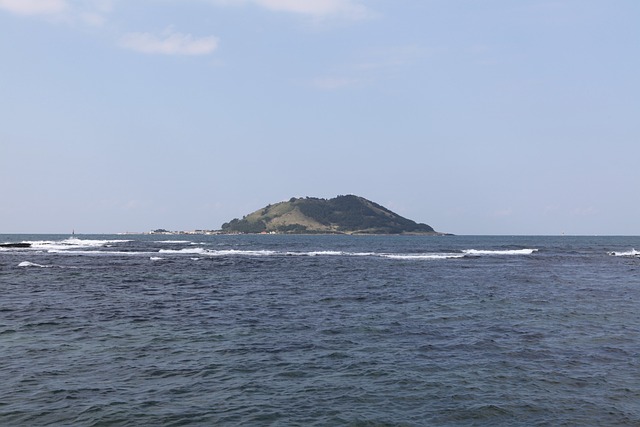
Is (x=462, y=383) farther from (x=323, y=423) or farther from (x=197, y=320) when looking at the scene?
(x=197, y=320)

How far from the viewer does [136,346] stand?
22594 mm

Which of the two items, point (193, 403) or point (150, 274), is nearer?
point (193, 403)

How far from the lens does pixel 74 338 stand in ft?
78.7

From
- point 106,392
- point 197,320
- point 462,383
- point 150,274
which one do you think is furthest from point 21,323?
point 150,274

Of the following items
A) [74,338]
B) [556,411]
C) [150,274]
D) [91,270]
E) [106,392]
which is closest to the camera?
[556,411]

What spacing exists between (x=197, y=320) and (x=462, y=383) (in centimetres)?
1577

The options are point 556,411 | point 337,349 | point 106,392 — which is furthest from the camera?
point 337,349

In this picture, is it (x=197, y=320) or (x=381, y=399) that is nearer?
(x=381, y=399)

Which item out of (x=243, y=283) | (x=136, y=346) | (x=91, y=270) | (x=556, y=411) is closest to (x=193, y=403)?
(x=136, y=346)

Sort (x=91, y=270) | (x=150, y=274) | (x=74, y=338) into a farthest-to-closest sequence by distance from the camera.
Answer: (x=91, y=270)
(x=150, y=274)
(x=74, y=338)

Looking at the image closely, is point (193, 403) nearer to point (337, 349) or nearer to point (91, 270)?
point (337, 349)

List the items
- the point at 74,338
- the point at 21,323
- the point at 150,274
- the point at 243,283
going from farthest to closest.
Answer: the point at 150,274 → the point at 243,283 → the point at 21,323 → the point at 74,338

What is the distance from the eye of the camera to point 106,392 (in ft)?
54.3

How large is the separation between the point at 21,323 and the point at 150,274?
2993cm
